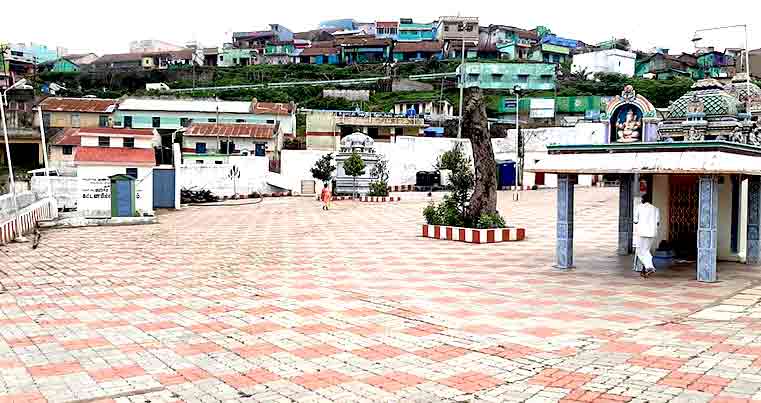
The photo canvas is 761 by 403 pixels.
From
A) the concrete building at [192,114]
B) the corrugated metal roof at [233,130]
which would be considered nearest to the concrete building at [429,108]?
the concrete building at [192,114]

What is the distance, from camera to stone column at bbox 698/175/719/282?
9758 millimetres

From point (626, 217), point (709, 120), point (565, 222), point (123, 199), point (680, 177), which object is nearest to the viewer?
point (565, 222)

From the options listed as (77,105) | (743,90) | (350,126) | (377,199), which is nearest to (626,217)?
(743,90)

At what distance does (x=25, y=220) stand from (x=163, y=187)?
31.6 ft

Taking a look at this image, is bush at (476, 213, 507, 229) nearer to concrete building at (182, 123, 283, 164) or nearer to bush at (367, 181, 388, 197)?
bush at (367, 181, 388, 197)

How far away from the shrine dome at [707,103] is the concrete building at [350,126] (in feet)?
A: 112

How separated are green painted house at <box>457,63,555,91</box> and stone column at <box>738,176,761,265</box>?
56.6 meters

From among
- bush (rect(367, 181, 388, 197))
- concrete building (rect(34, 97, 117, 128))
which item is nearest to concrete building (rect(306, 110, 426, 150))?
bush (rect(367, 181, 388, 197))

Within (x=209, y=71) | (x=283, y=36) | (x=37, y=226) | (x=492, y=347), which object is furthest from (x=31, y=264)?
(x=283, y=36)

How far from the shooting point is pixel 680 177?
1209 cm

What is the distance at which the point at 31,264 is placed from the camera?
1265 cm

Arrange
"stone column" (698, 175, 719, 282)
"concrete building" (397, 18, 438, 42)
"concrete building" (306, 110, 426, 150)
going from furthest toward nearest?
"concrete building" (397, 18, 438, 42) < "concrete building" (306, 110, 426, 150) < "stone column" (698, 175, 719, 282)

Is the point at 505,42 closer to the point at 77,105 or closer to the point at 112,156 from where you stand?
the point at 77,105

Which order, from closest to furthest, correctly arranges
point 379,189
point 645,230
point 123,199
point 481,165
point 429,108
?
point 645,230 → point 481,165 → point 123,199 → point 379,189 → point 429,108
